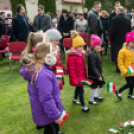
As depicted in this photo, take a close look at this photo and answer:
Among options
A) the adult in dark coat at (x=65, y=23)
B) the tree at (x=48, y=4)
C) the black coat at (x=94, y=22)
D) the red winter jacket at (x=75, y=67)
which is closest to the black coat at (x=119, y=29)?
the black coat at (x=94, y=22)

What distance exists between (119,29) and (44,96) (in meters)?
4.26

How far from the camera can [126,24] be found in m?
5.33

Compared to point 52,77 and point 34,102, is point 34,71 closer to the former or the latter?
point 52,77

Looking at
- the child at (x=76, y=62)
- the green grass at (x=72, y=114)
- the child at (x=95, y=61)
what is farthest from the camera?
the child at (x=95, y=61)

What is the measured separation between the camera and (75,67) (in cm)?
318

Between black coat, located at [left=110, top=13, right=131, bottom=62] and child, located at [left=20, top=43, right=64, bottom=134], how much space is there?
12.7 ft

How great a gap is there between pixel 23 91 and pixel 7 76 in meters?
1.60

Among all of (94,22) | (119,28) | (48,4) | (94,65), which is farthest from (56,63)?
(48,4)

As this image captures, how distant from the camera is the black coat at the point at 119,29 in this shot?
5.30 meters

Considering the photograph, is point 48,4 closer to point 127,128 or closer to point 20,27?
point 20,27

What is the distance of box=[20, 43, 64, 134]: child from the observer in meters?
1.87

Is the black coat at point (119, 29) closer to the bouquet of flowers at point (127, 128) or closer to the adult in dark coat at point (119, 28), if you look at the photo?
the adult in dark coat at point (119, 28)

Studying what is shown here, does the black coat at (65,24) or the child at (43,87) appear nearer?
the child at (43,87)

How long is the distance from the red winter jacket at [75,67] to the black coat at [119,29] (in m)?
2.76
